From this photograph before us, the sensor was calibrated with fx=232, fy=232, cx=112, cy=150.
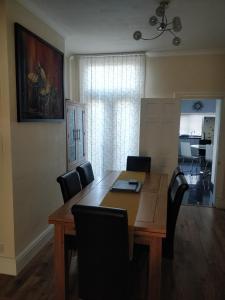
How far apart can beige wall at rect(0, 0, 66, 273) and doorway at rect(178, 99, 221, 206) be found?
3.35 m

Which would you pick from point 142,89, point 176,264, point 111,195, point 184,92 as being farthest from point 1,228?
point 184,92

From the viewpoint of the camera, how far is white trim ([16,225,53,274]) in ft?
8.01

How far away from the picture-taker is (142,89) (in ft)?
14.0

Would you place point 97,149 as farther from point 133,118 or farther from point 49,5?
point 49,5

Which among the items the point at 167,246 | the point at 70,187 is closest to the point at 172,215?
the point at 167,246

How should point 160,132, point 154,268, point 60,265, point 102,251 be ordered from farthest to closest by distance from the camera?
point 160,132
point 60,265
point 154,268
point 102,251

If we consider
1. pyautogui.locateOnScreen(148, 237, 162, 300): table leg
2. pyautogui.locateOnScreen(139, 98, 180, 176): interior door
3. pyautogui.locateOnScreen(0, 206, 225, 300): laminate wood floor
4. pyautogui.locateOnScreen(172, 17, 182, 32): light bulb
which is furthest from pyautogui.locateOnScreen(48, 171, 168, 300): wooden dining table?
pyautogui.locateOnScreen(139, 98, 180, 176): interior door

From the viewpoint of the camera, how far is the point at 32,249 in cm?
268

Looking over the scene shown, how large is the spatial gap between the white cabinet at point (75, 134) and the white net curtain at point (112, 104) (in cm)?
33

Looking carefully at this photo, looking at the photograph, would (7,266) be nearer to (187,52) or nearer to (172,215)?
(172,215)

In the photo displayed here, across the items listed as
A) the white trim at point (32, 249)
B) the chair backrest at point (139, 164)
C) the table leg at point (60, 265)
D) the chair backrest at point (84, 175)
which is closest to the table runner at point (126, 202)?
the table leg at point (60, 265)

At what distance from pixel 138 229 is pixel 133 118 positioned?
294 centimetres

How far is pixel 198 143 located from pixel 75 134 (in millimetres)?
6340

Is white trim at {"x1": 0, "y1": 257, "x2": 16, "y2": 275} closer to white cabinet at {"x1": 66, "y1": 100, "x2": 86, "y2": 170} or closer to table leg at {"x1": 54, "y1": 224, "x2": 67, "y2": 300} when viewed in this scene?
table leg at {"x1": 54, "y1": 224, "x2": 67, "y2": 300}
